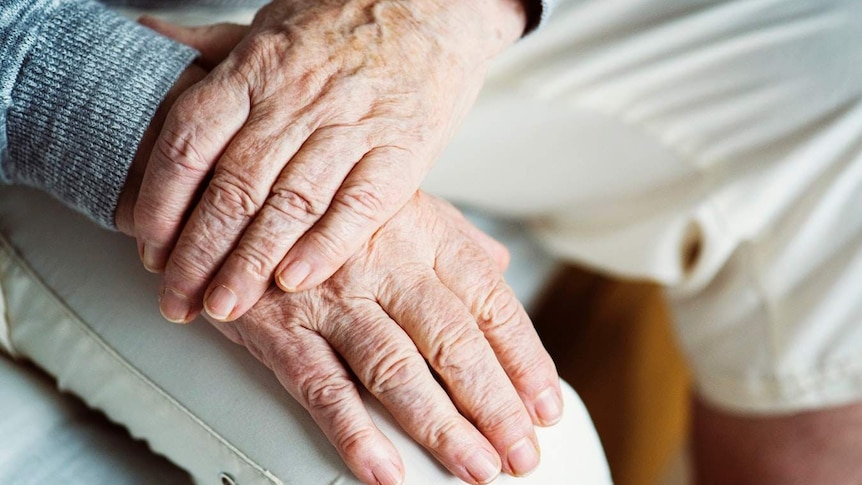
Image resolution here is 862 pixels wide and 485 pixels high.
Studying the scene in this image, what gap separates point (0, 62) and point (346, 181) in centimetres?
27

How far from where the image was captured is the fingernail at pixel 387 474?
527mm

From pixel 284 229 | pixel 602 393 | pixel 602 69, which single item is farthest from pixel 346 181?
→ pixel 602 393

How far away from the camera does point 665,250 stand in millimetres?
934

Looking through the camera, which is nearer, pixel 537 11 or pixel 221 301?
pixel 221 301

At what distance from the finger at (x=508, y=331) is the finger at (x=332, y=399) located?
0.11 meters

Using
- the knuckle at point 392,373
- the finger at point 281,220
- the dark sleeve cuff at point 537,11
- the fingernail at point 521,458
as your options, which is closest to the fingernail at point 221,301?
the finger at point 281,220

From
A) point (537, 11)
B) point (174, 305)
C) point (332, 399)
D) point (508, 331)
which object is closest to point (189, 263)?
point (174, 305)

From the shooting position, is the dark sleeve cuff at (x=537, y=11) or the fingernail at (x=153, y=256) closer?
the fingernail at (x=153, y=256)

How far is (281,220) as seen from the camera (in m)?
0.55

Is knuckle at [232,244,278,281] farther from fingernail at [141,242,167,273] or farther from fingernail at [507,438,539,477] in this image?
fingernail at [507,438,539,477]

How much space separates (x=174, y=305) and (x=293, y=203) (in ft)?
0.39

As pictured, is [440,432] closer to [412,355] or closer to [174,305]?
[412,355]

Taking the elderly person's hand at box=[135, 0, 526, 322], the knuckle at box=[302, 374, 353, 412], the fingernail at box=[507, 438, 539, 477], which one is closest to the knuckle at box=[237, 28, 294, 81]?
the elderly person's hand at box=[135, 0, 526, 322]

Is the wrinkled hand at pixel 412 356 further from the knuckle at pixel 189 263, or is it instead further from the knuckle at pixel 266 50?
the knuckle at pixel 266 50
